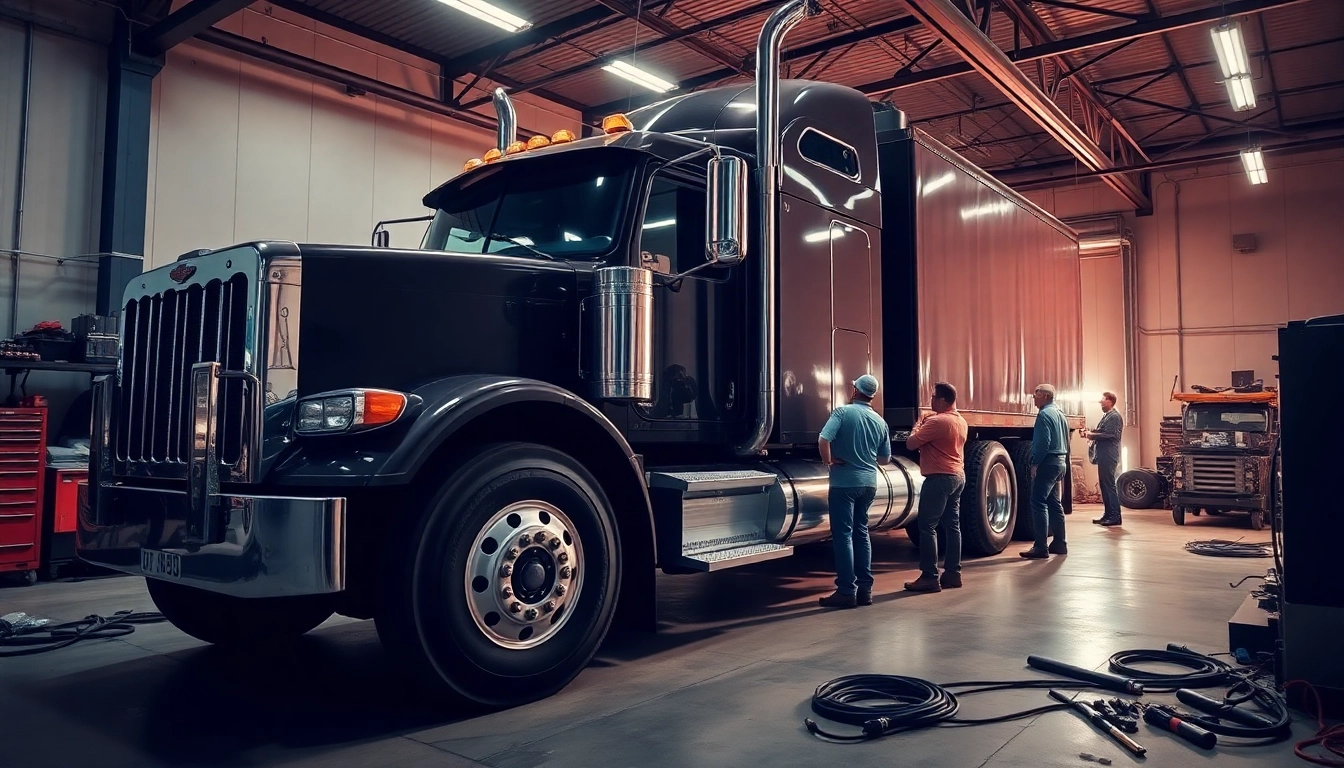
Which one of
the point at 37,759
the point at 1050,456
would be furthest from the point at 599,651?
the point at 1050,456

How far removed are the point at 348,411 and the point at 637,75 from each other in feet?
28.3

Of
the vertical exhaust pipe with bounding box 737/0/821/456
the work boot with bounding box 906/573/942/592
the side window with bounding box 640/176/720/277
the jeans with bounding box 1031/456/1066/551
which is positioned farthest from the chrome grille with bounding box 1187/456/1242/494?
the side window with bounding box 640/176/720/277

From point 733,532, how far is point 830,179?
248cm

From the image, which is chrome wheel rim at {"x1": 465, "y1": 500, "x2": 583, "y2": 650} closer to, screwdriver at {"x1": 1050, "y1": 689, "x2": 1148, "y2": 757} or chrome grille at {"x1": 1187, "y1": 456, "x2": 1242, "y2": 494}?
screwdriver at {"x1": 1050, "y1": 689, "x2": 1148, "y2": 757}

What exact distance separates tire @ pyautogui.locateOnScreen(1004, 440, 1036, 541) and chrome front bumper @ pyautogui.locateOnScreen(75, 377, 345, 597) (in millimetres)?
7418

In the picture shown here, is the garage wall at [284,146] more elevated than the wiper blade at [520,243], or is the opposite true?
the garage wall at [284,146]

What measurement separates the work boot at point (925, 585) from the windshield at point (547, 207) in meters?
3.48

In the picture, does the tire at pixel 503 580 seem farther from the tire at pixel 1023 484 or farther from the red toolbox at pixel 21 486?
the tire at pixel 1023 484

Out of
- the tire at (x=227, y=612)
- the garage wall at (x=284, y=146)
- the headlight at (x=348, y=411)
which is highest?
the garage wall at (x=284, y=146)

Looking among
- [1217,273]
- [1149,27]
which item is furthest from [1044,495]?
[1217,273]

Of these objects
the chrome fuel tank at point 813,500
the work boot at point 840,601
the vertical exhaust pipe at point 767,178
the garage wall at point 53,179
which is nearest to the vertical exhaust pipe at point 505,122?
the vertical exhaust pipe at point 767,178

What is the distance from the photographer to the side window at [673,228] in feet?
15.9

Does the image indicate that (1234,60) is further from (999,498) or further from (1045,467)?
(999,498)

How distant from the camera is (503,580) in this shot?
3.67 metres
